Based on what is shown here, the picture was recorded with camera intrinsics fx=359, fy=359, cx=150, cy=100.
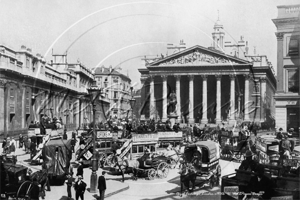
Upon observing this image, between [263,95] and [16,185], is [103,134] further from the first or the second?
[263,95]

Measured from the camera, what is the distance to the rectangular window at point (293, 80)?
32.3 metres

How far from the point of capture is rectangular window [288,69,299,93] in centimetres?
3231

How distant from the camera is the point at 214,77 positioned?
7812cm

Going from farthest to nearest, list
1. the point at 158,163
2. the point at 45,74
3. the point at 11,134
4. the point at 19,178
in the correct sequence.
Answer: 1. the point at 45,74
2. the point at 11,134
3. the point at 158,163
4. the point at 19,178

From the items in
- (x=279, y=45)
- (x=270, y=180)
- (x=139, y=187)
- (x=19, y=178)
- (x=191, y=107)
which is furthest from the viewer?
(x=191, y=107)

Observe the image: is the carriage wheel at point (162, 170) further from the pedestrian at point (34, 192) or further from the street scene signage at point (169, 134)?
the street scene signage at point (169, 134)

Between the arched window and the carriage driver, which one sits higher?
the arched window

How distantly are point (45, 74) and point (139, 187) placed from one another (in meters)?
33.6

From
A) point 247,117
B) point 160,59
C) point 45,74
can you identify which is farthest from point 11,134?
point 247,117

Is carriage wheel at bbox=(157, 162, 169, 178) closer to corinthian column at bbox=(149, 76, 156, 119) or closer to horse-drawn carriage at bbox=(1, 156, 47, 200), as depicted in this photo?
horse-drawn carriage at bbox=(1, 156, 47, 200)

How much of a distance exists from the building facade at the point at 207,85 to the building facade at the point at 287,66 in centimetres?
3446

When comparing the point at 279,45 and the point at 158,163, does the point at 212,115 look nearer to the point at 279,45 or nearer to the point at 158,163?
the point at 279,45

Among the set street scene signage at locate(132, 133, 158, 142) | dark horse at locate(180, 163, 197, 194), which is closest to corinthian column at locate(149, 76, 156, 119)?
street scene signage at locate(132, 133, 158, 142)

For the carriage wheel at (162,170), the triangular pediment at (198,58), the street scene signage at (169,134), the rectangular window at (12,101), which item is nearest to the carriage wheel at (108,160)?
the carriage wheel at (162,170)
